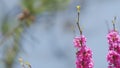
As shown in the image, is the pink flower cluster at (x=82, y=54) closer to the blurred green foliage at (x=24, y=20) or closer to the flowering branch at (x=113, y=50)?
the flowering branch at (x=113, y=50)

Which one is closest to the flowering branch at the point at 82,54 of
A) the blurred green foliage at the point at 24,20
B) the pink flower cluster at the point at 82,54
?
the pink flower cluster at the point at 82,54

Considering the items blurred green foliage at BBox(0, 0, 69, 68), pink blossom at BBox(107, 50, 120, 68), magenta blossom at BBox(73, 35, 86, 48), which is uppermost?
blurred green foliage at BBox(0, 0, 69, 68)

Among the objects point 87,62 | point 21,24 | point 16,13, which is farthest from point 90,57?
point 16,13

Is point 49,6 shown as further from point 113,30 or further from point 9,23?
point 113,30

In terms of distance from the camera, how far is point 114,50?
140cm

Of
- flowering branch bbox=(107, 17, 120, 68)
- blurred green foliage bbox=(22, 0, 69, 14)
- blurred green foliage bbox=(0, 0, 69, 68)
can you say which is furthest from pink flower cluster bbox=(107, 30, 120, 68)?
blurred green foliage bbox=(22, 0, 69, 14)

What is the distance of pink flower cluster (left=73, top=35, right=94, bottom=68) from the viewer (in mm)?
1405

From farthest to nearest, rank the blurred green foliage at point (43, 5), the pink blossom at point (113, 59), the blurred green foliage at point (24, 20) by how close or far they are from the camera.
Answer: the blurred green foliage at point (43, 5), the blurred green foliage at point (24, 20), the pink blossom at point (113, 59)

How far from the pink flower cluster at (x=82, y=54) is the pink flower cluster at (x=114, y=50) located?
65mm

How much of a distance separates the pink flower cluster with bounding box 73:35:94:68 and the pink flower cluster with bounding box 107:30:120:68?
0.07 meters

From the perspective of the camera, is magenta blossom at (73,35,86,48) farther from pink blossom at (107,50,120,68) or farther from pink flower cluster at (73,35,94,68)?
pink blossom at (107,50,120,68)

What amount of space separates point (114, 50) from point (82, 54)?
109 millimetres

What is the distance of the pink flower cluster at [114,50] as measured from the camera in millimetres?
1388

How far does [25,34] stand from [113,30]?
1.18 m
